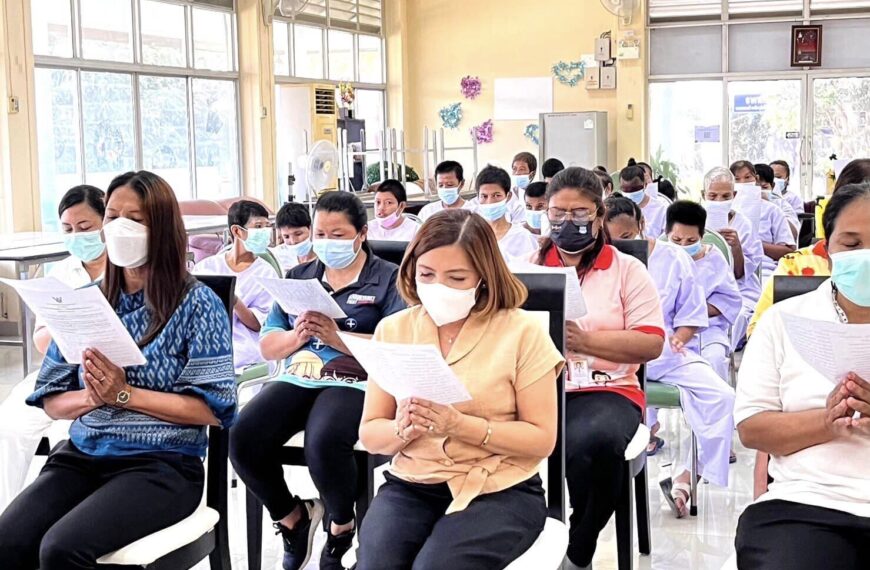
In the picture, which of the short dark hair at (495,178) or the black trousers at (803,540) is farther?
the short dark hair at (495,178)

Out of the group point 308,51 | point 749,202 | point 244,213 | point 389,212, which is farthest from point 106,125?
point 749,202

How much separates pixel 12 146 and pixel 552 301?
20.8 ft

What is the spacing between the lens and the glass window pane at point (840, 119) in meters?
12.4

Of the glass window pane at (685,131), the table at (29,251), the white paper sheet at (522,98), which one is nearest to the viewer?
the table at (29,251)

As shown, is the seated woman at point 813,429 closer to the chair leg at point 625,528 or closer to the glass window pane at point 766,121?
the chair leg at point 625,528

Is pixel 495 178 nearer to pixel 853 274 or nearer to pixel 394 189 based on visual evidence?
pixel 394 189

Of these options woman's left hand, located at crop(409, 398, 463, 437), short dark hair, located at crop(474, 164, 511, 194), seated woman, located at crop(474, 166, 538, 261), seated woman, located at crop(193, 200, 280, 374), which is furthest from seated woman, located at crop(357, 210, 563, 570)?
short dark hair, located at crop(474, 164, 511, 194)

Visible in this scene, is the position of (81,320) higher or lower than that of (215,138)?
lower

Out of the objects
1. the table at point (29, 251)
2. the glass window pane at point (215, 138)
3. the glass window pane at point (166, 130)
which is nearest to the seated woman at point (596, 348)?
the table at point (29, 251)

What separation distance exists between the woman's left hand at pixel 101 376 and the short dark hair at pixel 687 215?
2.86 metres

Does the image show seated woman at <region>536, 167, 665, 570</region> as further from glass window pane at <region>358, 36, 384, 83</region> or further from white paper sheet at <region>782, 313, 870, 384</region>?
glass window pane at <region>358, 36, 384, 83</region>

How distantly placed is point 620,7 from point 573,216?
967 centimetres

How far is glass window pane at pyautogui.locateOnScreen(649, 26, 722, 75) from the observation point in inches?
502

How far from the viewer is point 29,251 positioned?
6.16 metres
